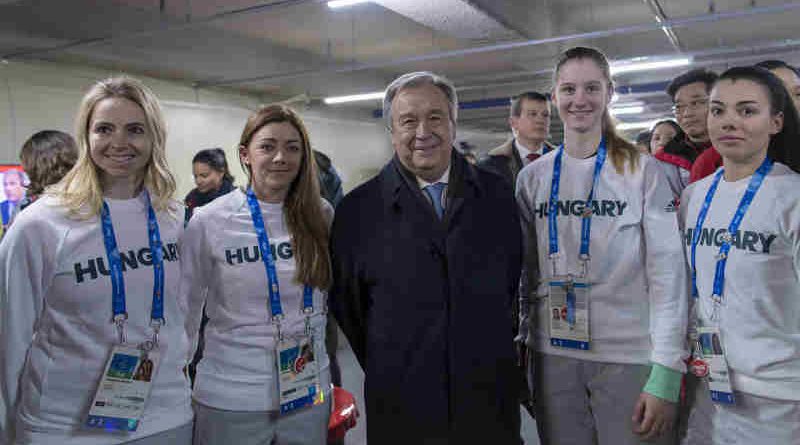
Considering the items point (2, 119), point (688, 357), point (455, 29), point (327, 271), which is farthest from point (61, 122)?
point (688, 357)

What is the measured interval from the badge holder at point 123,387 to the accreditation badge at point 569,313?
123 cm

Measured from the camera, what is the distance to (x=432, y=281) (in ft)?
5.54

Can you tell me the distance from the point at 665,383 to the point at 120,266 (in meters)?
1.64

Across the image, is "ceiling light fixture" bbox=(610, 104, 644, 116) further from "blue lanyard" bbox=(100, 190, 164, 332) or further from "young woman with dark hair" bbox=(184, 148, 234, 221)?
"blue lanyard" bbox=(100, 190, 164, 332)

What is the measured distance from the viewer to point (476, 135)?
19578mm

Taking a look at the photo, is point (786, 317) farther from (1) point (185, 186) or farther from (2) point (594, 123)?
(1) point (185, 186)

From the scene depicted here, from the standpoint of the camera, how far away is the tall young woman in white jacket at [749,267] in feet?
5.50

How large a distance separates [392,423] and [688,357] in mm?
929

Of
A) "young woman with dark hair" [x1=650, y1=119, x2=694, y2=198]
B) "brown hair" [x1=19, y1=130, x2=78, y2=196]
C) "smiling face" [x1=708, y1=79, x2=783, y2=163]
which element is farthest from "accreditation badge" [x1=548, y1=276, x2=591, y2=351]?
"brown hair" [x1=19, y1=130, x2=78, y2=196]

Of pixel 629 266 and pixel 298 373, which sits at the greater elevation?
pixel 629 266

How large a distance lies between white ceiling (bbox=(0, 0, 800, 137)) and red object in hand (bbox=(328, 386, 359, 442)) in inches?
180

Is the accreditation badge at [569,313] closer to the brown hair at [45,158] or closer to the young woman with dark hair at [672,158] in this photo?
the young woman with dark hair at [672,158]

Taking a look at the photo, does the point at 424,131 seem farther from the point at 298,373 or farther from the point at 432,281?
the point at 298,373

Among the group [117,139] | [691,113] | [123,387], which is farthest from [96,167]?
[691,113]
